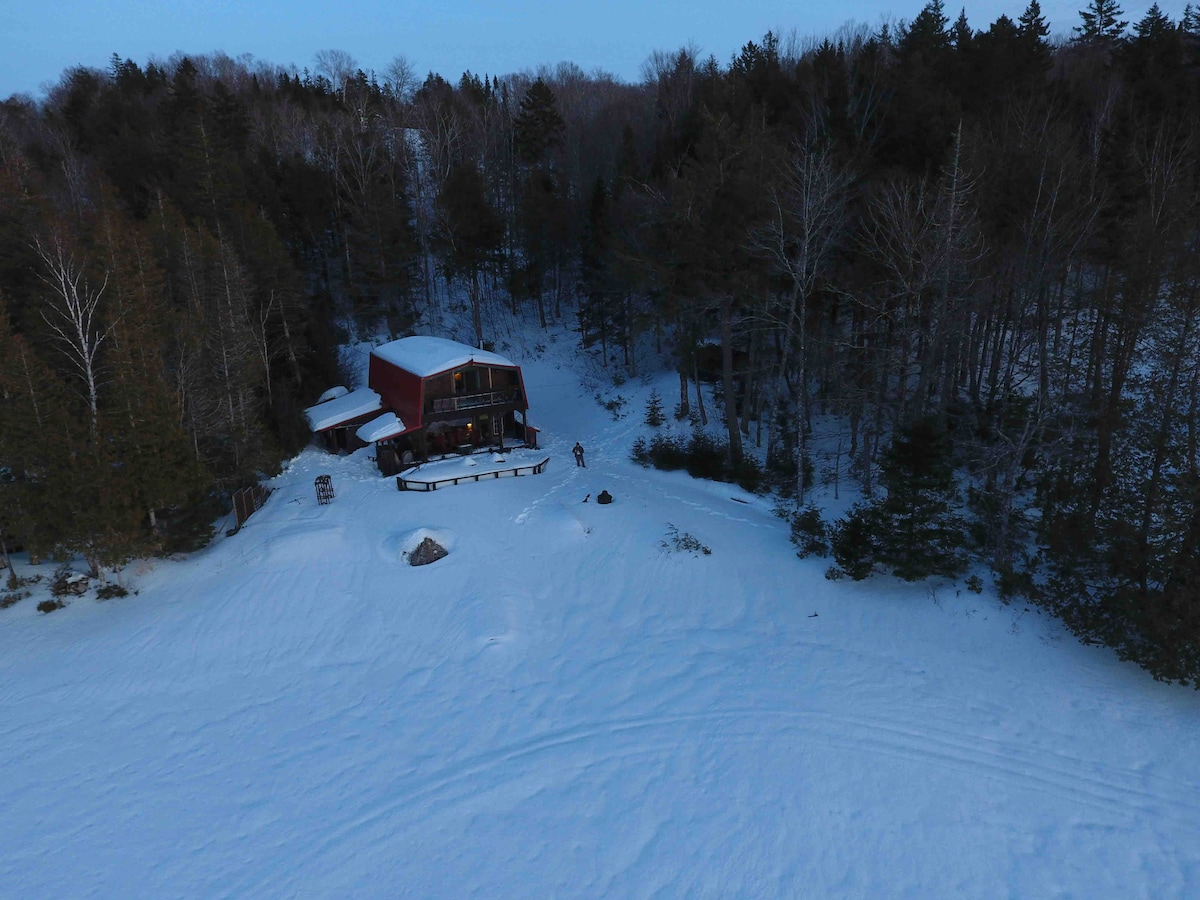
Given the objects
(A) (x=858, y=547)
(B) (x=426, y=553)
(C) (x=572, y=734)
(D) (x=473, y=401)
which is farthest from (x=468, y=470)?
(A) (x=858, y=547)

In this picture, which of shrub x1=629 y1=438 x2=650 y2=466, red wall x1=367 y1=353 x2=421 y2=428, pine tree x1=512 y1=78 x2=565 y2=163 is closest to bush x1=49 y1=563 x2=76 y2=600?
red wall x1=367 y1=353 x2=421 y2=428

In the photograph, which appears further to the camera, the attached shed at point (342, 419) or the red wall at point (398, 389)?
the attached shed at point (342, 419)

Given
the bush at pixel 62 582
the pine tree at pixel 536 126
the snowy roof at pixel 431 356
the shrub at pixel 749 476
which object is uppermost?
the pine tree at pixel 536 126

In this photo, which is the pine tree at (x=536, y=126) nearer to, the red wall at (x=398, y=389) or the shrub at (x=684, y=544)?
the red wall at (x=398, y=389)

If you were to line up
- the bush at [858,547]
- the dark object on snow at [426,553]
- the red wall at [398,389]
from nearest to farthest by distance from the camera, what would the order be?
the bush at [858,547] → the dark object on snow at [426,553] → the red wall at [398,389]

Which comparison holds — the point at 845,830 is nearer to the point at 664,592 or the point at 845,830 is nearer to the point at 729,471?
the point at 664,592

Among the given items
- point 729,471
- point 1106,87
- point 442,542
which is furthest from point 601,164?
point 442,542

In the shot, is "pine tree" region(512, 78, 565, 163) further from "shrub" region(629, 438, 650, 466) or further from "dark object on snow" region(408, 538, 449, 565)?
"dark object on snow" region(408, 538, 449, 565)

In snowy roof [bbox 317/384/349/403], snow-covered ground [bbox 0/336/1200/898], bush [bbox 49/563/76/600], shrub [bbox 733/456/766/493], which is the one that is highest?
snowy roof [bbox 317/384/349/403]

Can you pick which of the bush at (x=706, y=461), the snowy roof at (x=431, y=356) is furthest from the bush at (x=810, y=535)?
the snowy roof at (x=431, y=356)
